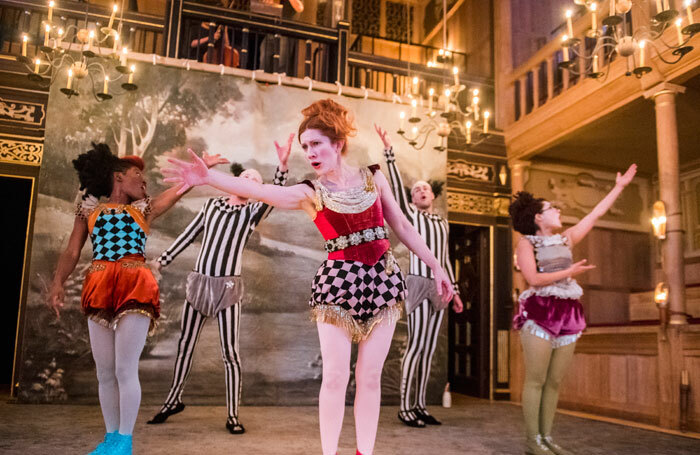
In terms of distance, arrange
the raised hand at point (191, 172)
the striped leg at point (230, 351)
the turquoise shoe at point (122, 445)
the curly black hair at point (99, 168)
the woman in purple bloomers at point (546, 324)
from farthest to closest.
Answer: the striped leg at point (230, 351)
the woman in purple bloomers at point (546, 324)
the curly black hair at point (99, 168)
the turquoise shoe at point (122, 445)
the raised hand at point (191, 172)

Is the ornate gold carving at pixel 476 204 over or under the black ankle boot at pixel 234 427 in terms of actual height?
over

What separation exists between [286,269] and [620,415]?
3.44m

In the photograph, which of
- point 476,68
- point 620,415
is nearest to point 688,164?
point 476,68

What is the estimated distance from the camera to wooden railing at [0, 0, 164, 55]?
580cm

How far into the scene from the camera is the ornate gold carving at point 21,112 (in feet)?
18.1

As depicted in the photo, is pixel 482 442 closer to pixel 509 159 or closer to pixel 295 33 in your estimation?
pixel 509 159

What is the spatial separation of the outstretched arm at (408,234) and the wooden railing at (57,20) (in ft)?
15.5

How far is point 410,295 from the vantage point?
443 centimetres

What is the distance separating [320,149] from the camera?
82.8 inches

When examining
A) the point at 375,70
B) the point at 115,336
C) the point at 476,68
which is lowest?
the point at 115,336

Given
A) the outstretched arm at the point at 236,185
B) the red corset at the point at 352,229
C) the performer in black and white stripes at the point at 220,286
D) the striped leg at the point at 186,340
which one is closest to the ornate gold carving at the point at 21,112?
the performer in black and white stripes at the point at 220,286

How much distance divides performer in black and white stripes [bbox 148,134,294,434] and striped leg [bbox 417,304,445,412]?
1537 millimetres

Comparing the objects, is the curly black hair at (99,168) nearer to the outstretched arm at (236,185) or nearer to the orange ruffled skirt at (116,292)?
the orange ruffled skirt at (116,292)

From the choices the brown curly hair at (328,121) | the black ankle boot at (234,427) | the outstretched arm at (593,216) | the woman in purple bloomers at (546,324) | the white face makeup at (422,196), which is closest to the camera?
the brown curly hair at (328,121)
